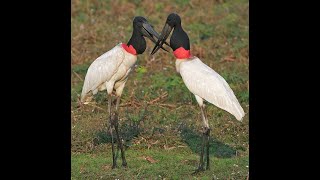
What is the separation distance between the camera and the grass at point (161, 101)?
29.6ft

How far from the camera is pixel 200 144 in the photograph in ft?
31.8

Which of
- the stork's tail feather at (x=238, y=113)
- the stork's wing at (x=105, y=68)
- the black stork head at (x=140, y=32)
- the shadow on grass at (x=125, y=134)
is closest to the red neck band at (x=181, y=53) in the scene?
the black stork head at (x=140, y=32)

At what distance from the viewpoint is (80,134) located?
982 cm

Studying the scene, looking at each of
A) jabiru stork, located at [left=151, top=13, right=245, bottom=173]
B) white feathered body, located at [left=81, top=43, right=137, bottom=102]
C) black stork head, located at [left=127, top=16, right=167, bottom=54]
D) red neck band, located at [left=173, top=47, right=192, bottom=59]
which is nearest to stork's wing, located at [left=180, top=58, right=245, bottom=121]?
jabiru stork, located at [left=151, top=13, right=245, bottom=173]

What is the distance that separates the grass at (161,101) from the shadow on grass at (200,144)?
1 centimetres

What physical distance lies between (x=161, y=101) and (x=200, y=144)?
1.63 m

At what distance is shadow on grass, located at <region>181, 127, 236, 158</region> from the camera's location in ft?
30.8

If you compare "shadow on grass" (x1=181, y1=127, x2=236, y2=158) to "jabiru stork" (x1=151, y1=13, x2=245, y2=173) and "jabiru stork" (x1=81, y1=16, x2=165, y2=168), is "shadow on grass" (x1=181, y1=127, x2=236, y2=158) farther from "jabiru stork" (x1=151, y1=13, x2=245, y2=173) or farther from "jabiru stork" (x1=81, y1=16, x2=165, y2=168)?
"jabiru stork" (x1=81, y1=16, x2=165, y2=168)

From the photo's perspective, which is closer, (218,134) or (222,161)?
(222,161)

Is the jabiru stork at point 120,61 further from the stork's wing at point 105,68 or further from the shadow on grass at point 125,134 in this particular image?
the shadow on grass at point 125,134
